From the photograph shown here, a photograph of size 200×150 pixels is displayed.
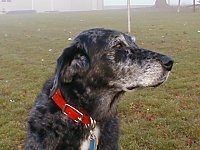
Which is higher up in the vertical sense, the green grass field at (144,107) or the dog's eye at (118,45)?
the dog's eye at (118,45)

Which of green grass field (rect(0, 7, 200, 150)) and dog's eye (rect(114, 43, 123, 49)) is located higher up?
dog's eye (rect(114, 43, 123, 49))

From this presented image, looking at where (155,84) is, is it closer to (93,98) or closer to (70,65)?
(93,98)

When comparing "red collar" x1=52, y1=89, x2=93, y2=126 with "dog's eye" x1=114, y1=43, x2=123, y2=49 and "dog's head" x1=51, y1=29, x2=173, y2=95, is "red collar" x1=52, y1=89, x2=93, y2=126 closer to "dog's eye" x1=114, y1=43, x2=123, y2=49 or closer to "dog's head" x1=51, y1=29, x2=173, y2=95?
"dog's head" x1=51, y1=29, x2=173, y2=95

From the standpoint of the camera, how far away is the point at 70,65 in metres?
3.98

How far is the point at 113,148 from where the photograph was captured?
14.3 ft

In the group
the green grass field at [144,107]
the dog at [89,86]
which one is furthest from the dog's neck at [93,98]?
the green grass field at [144,107]

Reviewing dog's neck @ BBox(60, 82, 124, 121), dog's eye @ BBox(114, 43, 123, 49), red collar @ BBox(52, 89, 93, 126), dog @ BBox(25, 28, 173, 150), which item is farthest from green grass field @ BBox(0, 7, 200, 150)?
dog's eye @ BBox(114, 43, 123, 49)

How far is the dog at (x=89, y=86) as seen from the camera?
4.05 m

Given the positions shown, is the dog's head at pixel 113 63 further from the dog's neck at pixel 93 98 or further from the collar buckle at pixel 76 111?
the collar buckle at pixel 76 111

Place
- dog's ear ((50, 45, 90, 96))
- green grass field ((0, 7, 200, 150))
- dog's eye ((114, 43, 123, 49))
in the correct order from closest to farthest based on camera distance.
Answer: dog's ear ((50, 45, 90, 96)), dog's eye ((114, 43, 123, 49)), green grass field ((0, 7, 200, 150))

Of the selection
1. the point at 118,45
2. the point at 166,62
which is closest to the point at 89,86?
the point at 118,45

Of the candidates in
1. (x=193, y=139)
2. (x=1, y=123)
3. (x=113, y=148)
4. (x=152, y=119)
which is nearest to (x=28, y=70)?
(x=1, y=123)

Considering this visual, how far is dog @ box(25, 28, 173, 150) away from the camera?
159 inches

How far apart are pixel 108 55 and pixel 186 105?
12.2ft
